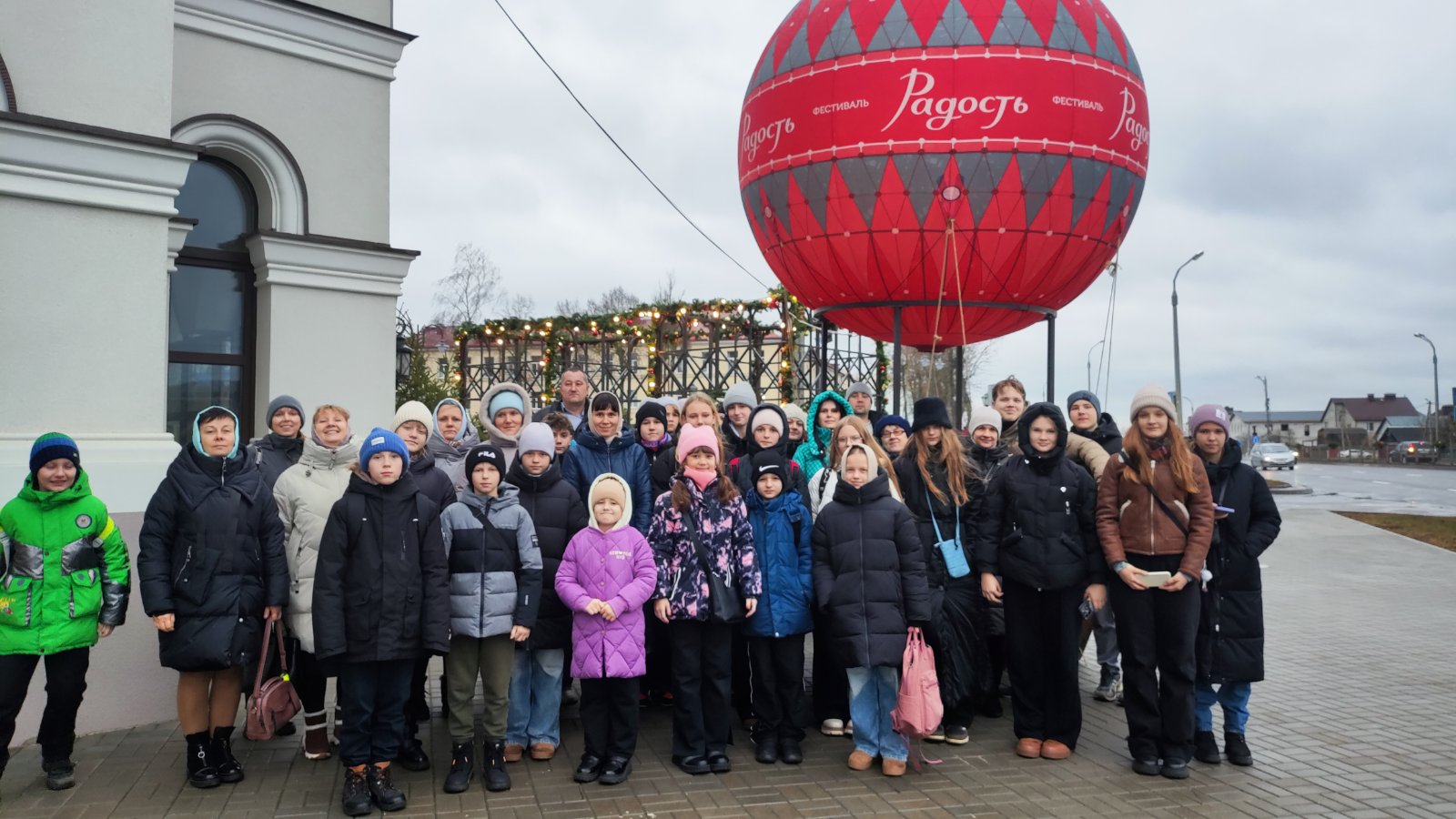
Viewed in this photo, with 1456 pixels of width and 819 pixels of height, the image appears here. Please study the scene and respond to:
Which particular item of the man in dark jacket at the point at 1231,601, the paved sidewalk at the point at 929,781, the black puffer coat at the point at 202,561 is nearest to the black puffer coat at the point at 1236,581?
the man in dark jacket at the point at 1231,601

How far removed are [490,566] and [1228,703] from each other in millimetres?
3994

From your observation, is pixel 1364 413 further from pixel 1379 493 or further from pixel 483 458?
pixel 483 458

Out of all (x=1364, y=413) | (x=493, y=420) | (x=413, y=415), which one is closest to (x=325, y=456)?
(x=413, y=415)

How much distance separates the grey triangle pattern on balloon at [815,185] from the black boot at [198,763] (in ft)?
21.0

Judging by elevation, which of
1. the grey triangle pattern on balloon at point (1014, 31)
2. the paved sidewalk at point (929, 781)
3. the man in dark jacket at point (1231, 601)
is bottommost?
the paved sidewalk at point (929, 781)

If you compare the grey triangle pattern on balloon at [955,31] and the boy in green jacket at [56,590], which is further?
the grey triangle pattern on balloon at [955,31]

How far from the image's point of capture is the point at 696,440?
542 centimetres

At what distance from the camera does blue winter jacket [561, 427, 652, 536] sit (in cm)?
598

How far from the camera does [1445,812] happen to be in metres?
4.71

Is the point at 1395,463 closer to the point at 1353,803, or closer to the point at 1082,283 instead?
the point at 1082,283

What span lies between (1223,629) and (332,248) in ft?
22.2

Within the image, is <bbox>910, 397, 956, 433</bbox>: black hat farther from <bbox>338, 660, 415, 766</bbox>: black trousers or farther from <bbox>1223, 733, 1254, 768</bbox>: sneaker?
<bbox>338, 660, 415, 766</bbox>: black trousers

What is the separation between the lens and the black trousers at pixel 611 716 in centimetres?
516

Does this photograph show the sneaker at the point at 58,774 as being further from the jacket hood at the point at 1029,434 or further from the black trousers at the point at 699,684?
the jacket hood at the point at 1029,434
